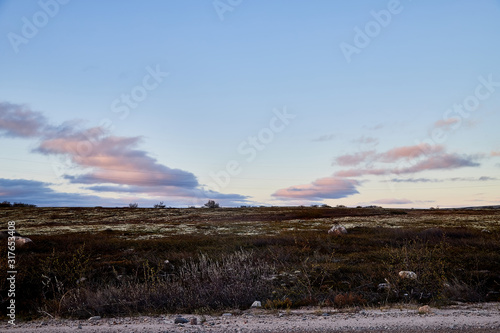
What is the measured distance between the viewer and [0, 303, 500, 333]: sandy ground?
29.5 ft

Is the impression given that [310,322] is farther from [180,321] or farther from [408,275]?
[408,275]

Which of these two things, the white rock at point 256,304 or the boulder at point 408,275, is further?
the boulder at point 408,275

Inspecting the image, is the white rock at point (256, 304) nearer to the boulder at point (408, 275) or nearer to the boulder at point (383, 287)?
the boulder at point (383, 287)

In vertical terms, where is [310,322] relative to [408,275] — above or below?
below

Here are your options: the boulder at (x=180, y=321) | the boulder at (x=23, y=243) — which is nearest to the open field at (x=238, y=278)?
the boulder at (x=23, y=243)

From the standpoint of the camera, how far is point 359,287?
14.7 m

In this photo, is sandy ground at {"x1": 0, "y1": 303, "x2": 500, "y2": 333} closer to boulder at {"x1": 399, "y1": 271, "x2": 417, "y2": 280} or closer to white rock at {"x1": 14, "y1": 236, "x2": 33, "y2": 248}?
boulder at {"x1": 399, "y1": 271, "x2": 417, "y2": 280}

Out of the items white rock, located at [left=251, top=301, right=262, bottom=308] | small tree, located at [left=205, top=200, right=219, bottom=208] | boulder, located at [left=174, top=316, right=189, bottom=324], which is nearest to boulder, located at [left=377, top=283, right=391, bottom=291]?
white rock, located at [left=251, top=301, right=262, bottom=308]

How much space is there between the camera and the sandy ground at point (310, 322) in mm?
9000

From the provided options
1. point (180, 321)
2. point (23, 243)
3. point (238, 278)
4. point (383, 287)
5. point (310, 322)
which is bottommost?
point (383, 287)

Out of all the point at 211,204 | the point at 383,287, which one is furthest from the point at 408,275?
the point at 211,204

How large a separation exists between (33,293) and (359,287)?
1455 centimetres

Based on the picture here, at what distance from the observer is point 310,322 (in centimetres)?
970

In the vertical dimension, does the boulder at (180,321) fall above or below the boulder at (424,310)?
below
